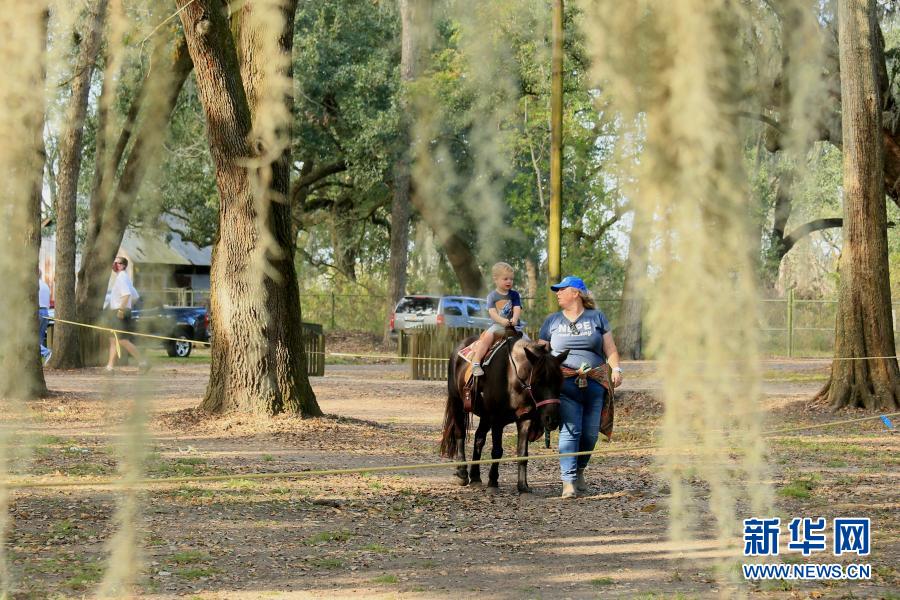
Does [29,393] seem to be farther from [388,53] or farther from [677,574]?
[388,53]

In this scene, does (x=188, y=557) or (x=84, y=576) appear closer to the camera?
(x=84, y=576)

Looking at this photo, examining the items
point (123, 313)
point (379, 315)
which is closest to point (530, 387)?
point (123, 313)

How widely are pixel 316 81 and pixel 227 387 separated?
771 inches

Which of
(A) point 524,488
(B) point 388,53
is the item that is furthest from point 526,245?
(A) point 524,488

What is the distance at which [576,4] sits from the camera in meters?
0.80

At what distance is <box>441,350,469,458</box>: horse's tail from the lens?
907cm

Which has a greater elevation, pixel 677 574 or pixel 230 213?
pixel 230 213

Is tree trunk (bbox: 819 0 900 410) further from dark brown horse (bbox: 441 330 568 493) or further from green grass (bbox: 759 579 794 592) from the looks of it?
green grass (bbox: 759 579 794 592)

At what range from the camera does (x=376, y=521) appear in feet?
25.3

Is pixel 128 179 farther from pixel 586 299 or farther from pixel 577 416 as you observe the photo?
pixel 577 416

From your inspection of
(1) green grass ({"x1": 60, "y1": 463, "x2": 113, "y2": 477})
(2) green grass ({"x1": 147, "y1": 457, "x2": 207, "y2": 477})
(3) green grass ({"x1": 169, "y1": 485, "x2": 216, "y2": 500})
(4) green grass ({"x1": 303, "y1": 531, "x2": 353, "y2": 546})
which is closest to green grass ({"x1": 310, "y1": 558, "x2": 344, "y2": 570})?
(4) green grass ({"x1": 303, "y1": 531, "x2": 353, "y2": 546})

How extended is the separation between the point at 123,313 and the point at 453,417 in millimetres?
8149

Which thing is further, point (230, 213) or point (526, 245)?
point (526, 245)

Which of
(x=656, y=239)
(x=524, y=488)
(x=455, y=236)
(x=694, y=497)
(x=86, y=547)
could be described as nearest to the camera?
(x=656, y=239)
